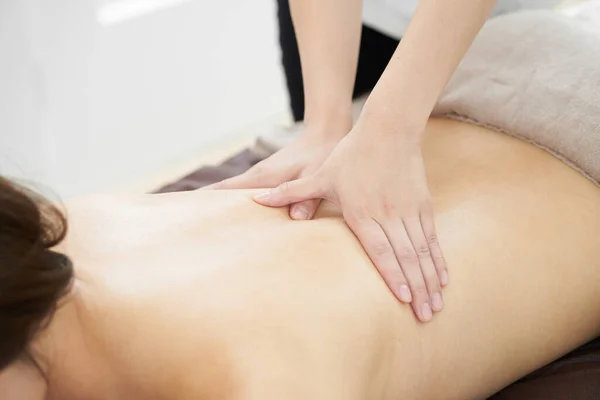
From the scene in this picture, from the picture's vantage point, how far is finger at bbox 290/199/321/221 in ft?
3.75

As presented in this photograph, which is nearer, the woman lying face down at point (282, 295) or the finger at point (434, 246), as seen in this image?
the woman lying face down at point (282, 295)

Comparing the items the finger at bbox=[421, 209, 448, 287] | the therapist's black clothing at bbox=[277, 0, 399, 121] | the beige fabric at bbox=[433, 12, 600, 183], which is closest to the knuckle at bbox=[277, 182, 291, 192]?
the finger at bbox=[421, 209, 448, 287]

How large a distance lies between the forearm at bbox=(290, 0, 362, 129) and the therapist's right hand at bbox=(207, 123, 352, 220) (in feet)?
0.14

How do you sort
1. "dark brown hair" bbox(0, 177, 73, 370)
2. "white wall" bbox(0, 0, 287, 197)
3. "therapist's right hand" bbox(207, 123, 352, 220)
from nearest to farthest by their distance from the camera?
"dark brown hair" bbox(0, 177, 73, 370)
"therapist's right hand" bbox(207, 123, 352, 220)
"white wall" bbox(0, 0, 287, 197)

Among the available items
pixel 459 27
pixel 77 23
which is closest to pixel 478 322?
pixel 459 27

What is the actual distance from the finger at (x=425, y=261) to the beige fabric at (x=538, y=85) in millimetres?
304

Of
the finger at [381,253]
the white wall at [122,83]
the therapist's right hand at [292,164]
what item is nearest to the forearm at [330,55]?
the therapist's right hand at [292,164]

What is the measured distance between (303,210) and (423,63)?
0.29 metres

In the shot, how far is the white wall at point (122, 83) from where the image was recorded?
2.26 meters

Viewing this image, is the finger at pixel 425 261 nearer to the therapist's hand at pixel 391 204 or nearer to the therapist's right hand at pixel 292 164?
the therapist's hand at pixel 391 204

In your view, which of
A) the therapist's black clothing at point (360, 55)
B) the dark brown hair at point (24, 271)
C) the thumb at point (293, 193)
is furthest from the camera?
the therapist's black clothing at point (360, 55)

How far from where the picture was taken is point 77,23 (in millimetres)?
2283

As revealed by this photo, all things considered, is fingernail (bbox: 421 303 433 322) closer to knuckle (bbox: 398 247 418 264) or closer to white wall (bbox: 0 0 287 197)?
knuckle (bbox: 398 247 418 264)

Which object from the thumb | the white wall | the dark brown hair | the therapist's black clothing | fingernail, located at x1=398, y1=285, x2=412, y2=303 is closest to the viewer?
the dark brown hair
